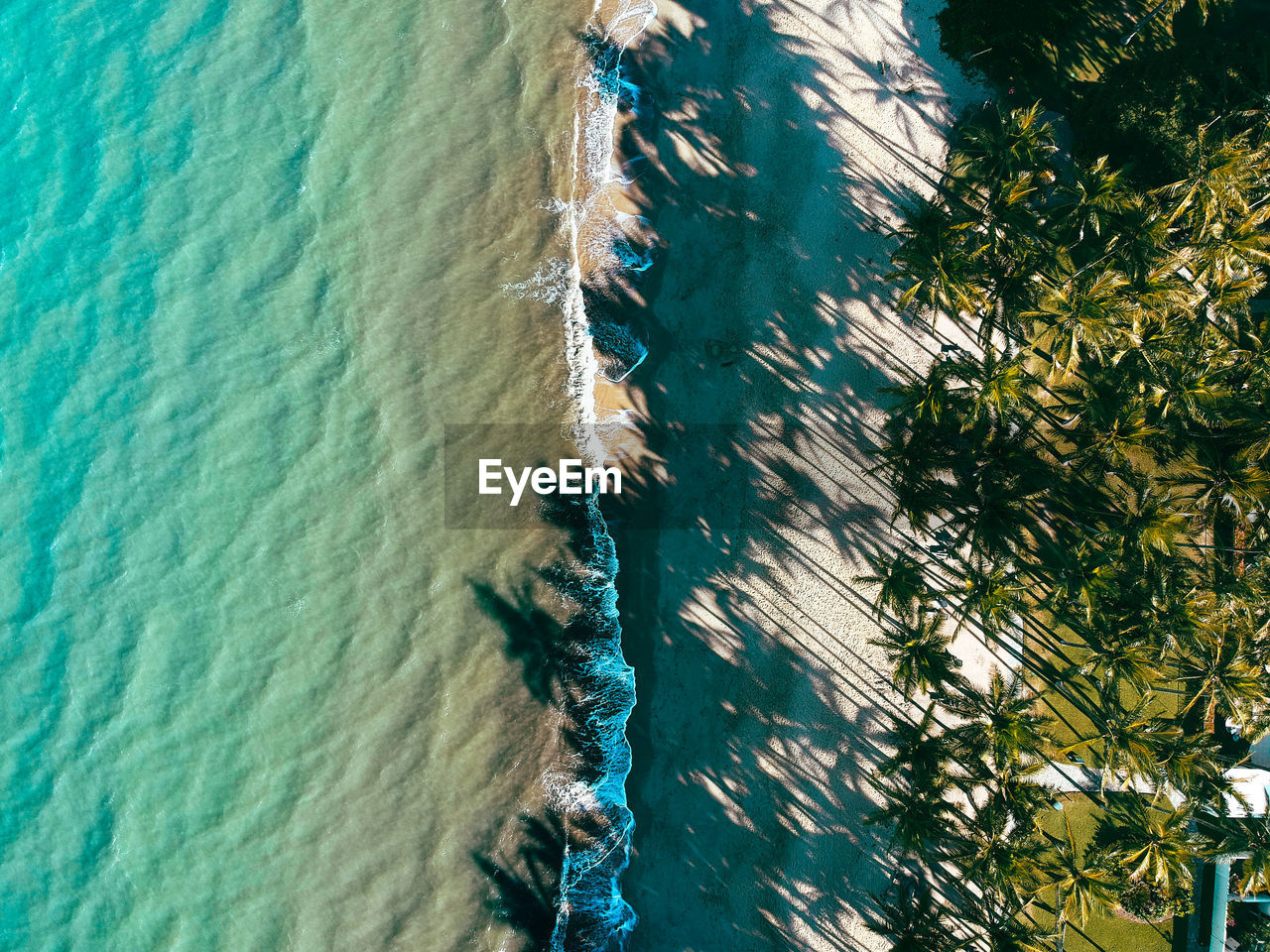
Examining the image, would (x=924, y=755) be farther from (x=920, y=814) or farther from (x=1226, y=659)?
(x=1226, y=659)

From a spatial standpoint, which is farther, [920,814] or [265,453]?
[265,453]

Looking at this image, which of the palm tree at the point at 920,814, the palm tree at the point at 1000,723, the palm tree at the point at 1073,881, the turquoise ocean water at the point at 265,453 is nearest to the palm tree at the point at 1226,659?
the palm tree at the point at 1000,723

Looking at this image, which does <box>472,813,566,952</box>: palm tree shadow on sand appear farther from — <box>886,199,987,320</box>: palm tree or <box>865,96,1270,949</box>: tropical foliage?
<box>886,199,987,320</box>: palm tree

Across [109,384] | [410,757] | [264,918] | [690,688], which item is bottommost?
[264,918]

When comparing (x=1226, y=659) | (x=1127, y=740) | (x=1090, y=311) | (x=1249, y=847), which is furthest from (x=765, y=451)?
(x=1249, y=847)

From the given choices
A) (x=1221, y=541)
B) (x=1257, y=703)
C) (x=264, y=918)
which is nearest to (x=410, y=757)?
(x=264, y=918)

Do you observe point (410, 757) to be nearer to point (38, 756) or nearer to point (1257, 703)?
point (38, 756)

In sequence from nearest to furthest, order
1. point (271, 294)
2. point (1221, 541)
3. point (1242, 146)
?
point (1242, 146) < point (1221, 541) < point (271, 294)

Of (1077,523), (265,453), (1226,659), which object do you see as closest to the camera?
(1226,659)
